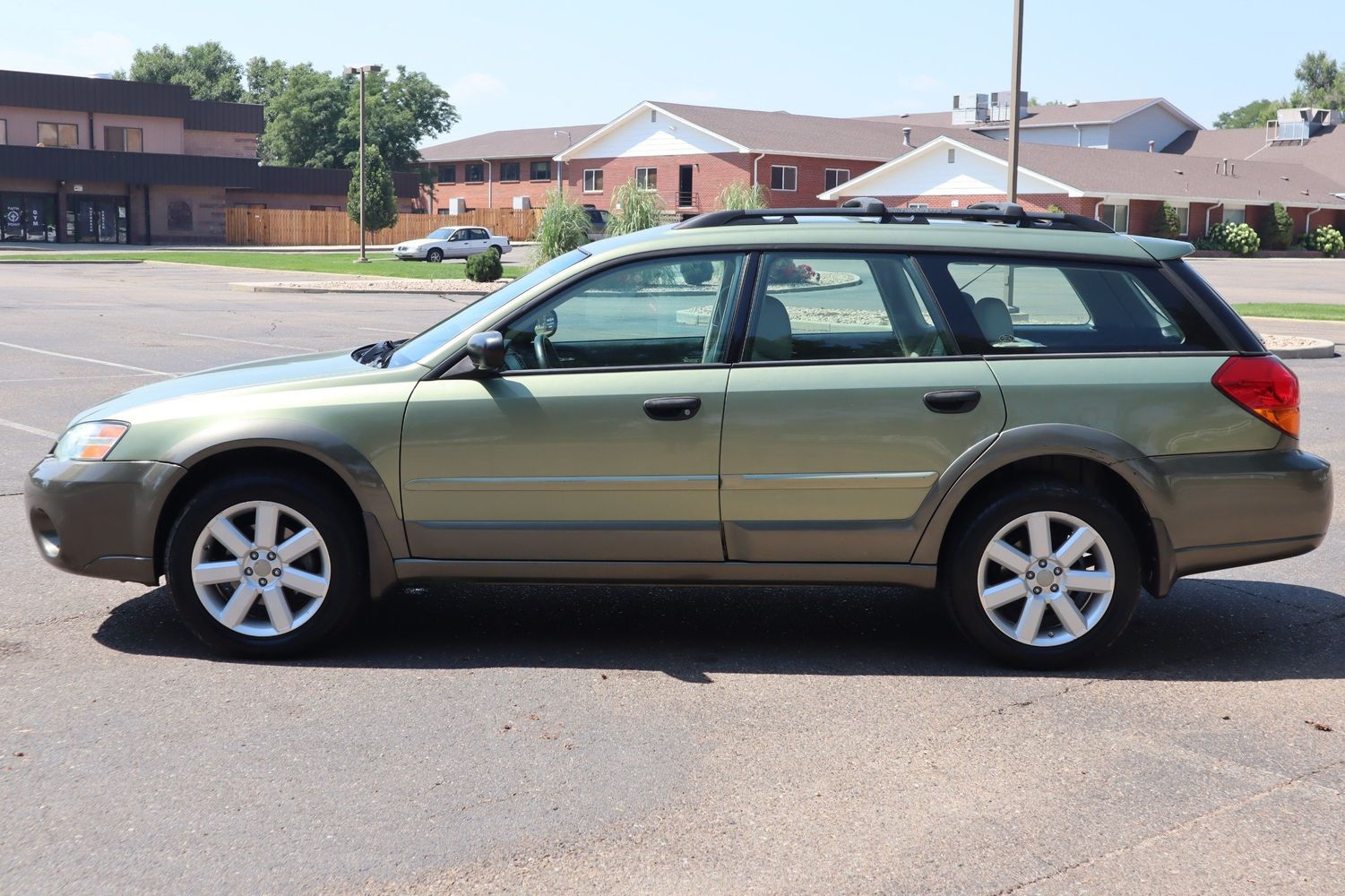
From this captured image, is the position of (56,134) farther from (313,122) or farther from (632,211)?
(632,211)

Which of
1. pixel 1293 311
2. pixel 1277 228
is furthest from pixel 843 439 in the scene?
pixel 1277 228

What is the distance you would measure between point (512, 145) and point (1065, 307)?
3504 inches

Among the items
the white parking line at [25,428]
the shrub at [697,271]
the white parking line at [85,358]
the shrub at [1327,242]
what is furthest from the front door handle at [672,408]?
the shrub at [1327,242]

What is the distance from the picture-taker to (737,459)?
17.7ft

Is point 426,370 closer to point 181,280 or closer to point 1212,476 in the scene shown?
point 1212,476

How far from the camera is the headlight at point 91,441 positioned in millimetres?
5500

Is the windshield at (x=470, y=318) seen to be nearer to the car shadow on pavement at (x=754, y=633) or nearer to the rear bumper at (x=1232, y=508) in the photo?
the car shadow on pavement at (x=754, y=633)

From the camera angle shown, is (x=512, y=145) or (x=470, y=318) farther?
(x=512, y=145)

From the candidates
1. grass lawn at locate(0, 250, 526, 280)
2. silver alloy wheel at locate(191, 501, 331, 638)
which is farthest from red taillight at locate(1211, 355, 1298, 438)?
grass lawn at locate(0, 250, 526, 280)

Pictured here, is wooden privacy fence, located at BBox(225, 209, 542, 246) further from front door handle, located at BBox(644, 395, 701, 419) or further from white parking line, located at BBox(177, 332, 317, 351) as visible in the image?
front door handle, located at BBox(644, 395, 701, 419)

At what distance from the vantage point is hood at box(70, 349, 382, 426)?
219 inches

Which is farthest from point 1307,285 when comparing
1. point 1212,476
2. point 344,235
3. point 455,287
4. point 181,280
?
→ point 344,235

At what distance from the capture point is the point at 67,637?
5789 mm

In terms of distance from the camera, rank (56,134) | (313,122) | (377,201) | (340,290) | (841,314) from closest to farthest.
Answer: (841,314) → (340,290) → (377,201) → (56,134) → (313,122)
